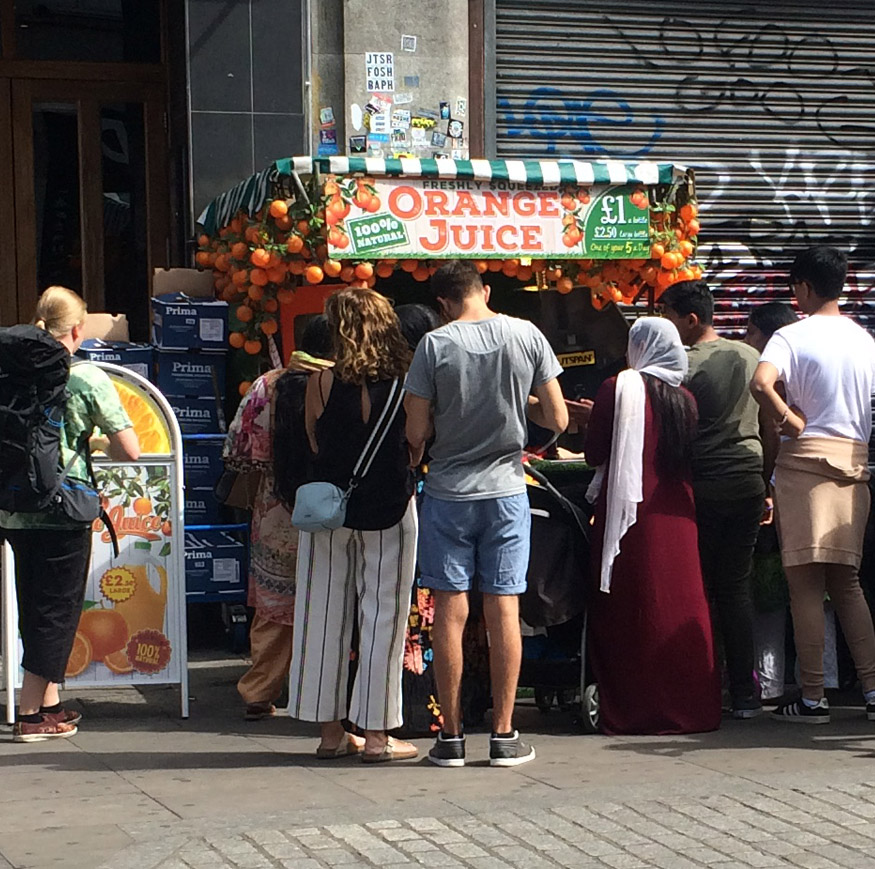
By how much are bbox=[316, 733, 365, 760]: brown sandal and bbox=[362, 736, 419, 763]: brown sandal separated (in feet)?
0.40

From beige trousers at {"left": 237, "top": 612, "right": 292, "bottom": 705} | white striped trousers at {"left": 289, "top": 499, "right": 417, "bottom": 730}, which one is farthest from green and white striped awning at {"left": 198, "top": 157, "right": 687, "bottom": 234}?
white striped trousers at {"left": 289, "top": 499, "right": 417, "bottom": 730}

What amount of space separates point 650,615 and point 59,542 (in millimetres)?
2307

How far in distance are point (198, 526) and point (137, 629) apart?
4.63ft

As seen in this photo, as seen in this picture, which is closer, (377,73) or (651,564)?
(651,564)

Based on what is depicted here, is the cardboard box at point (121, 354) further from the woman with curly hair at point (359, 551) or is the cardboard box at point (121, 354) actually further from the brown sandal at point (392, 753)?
the brown sandal at point (392, 753)

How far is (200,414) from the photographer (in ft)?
26.5

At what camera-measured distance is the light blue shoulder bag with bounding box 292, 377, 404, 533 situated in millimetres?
5445

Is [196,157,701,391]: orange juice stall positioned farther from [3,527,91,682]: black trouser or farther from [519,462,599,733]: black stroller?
[3,527,91,682]: black trouser

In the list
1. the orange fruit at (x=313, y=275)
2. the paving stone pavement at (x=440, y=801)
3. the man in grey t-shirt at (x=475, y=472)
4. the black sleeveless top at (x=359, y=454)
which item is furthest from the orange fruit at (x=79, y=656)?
the orange fruit at (x=313, y=275)

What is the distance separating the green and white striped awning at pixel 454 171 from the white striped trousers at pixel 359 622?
2.22 meters

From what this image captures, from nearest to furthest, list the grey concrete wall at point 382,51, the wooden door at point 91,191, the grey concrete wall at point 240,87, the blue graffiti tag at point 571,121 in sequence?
the grey concrete wall at point 240,87 < the grey concrete wall at point 382,51 < the wooden door at point 91,191 < the blue graffiti tag at point 571,121

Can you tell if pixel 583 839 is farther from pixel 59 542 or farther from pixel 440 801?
pixel 59 542

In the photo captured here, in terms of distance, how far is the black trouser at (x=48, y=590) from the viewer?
6.01m

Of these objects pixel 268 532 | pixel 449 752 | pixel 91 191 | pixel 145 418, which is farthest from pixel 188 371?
pixel 449 752
